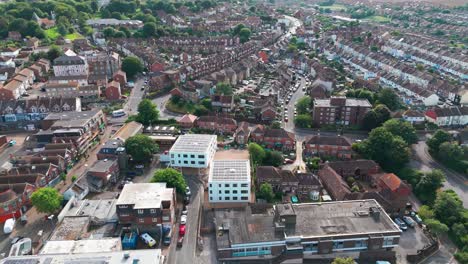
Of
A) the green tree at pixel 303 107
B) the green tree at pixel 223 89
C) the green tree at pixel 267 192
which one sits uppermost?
the green tree at pixel 223 89

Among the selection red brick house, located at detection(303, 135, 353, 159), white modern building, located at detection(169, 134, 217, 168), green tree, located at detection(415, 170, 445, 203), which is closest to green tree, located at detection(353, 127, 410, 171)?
red brick house, located at detection(303, 135, 353, 159)

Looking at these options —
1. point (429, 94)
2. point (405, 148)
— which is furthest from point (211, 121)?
point (429, 94)

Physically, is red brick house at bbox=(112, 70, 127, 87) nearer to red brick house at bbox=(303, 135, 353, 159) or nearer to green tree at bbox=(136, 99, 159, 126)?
green tree at bbox=(136, 99, 159, 126)

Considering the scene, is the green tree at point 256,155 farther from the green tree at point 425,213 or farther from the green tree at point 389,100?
the green tree at point 389,100

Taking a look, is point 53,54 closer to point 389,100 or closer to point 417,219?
point 389,100

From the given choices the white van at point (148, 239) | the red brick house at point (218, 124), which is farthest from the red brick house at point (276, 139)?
the white van at point (148, 239)

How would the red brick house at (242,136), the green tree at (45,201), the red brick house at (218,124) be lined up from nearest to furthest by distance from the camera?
1. the green tree at (45,201)
2. the red brick house at (242,136)
3. the red brick house at (218,124)

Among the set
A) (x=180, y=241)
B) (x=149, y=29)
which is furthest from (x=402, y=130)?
(x=149, y=29)
